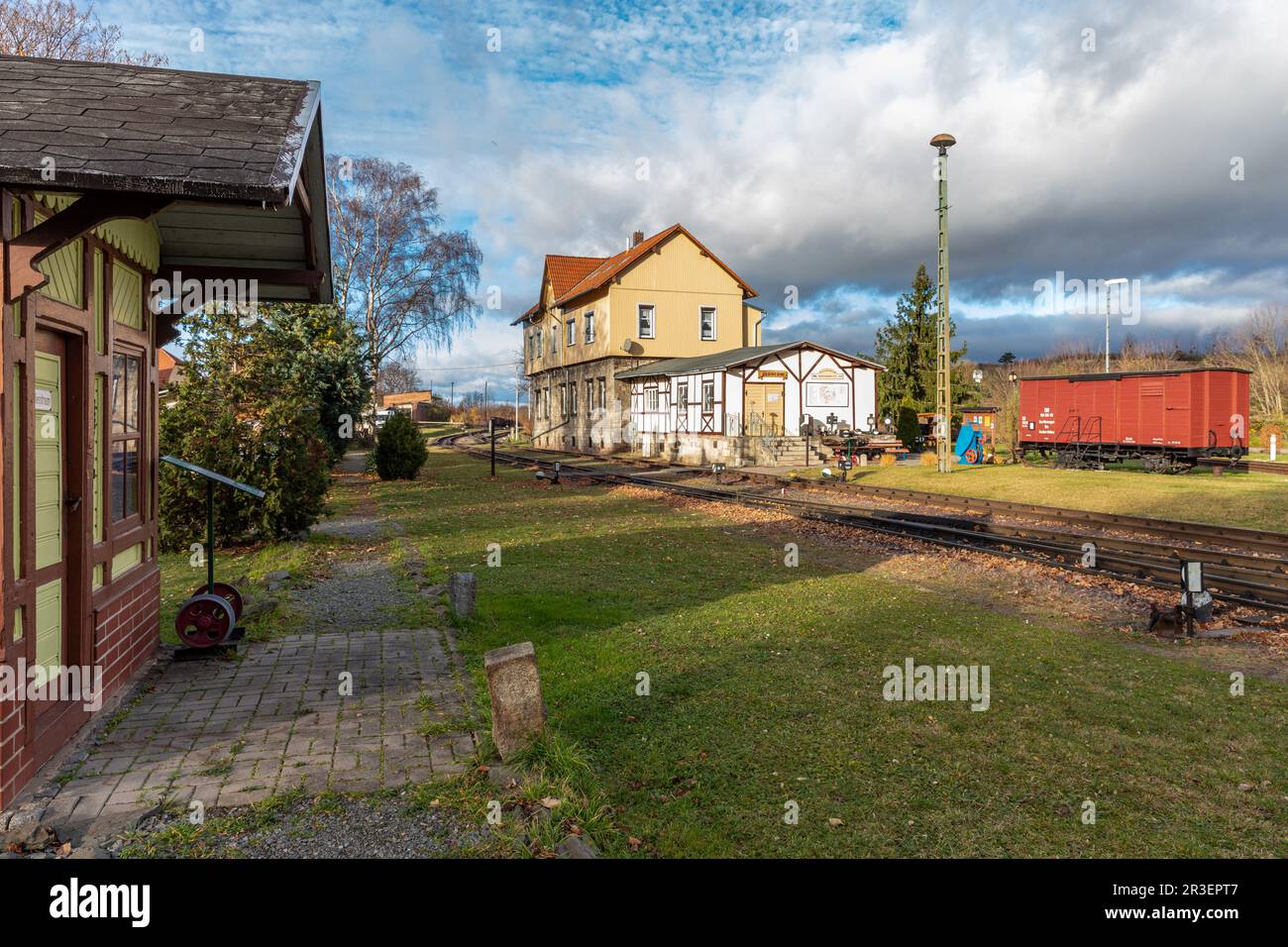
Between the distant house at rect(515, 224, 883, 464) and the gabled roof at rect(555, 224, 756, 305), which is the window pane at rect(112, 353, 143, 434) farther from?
the gabled roof at rect(555, 224, 756, 305)

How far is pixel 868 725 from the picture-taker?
5824 millimetres

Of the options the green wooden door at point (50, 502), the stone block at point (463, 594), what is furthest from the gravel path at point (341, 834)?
the stone block at point (463, 594)

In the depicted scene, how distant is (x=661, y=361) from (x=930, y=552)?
3235 cm

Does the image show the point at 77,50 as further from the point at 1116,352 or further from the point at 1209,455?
the point at 1116,352

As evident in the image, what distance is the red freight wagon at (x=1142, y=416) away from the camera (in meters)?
25.8

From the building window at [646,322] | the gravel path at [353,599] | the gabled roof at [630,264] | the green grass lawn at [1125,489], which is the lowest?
the gravel path at [353,599]

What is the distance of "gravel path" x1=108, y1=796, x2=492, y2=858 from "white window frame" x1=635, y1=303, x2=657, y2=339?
137 ft

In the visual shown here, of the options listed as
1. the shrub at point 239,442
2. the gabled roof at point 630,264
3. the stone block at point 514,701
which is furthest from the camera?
the gabled roof at point 630,264

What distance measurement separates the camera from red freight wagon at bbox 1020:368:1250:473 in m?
25.8

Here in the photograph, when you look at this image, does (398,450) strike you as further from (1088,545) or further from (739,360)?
(1088,545)

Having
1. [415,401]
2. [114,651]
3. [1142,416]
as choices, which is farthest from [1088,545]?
[415,401]

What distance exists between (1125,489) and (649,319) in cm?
2817

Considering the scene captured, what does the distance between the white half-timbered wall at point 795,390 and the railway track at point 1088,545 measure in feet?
42.5

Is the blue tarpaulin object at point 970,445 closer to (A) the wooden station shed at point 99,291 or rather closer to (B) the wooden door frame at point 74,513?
(A) the wooden station shed at point 99,291
